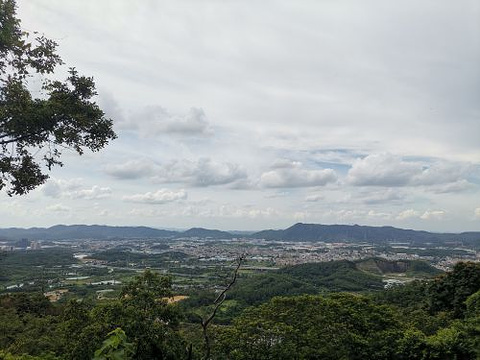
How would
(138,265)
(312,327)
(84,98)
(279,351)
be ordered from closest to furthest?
(84,98) → (279,351) → (312,327) → (138,265)

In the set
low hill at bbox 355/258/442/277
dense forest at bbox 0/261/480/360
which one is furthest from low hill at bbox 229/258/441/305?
dense forest at bbox 0/261/480/360

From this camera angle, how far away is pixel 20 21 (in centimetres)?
844

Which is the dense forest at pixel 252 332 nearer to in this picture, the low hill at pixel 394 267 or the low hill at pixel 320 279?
the low hill at pixel 320 279

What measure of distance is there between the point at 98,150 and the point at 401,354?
15667 mm

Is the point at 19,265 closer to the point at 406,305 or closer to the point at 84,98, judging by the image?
the point at 406,305

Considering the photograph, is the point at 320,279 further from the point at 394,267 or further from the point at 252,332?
the point at 252,332

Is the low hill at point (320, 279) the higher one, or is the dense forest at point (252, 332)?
the dense forest at point (252, 332)

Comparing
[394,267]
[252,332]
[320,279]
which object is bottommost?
[394,267]

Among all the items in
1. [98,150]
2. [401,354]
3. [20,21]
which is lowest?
[401,354]

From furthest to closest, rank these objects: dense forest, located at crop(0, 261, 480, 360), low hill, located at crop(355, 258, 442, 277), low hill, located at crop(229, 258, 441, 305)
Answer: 1. low hill, located at crop(355, 258, 442, 277)
2. low hill, located at crop(229, 258, 441, 305)
3. dense forest, located at crop(0, 261, 480, 360)

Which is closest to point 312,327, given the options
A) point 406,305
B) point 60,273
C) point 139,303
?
point 139,303

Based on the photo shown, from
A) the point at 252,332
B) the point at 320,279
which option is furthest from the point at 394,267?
the point at 252,332

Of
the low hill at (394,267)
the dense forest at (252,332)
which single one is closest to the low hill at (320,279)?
the low hill at (394,267)

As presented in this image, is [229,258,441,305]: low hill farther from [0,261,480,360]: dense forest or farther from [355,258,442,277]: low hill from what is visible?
[0,261,480,360]: dense forest
